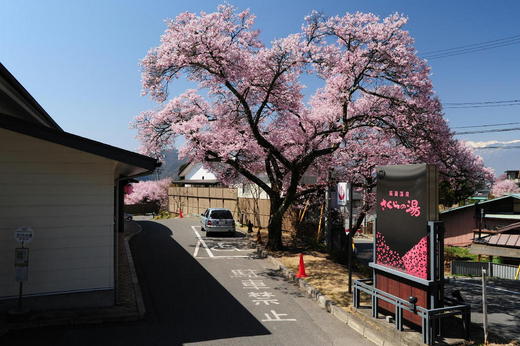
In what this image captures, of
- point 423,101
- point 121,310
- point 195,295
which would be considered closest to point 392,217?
point 195,295

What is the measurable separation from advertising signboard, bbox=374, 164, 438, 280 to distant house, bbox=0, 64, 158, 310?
18.2 feet

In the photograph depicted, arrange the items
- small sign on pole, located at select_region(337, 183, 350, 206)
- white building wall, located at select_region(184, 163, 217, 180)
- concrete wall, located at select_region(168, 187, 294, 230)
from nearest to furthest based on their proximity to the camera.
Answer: small sign on pole, located at select_region(337, 183, 350, 206) < concrete wall, located at select_region(168, 187, 294, 230) < white building wall, located at select_region(184, 163, 217, 180)

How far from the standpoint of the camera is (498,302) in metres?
11.3

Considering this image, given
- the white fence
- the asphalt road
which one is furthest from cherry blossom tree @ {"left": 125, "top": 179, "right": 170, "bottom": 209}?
the white fence

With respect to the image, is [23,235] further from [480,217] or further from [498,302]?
[480,217]

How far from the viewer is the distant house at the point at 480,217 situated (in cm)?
2570

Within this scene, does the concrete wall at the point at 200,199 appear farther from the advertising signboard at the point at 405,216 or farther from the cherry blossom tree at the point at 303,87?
the advertising signboard at the point at 405,216

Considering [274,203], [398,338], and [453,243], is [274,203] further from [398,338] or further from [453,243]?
[453,243]

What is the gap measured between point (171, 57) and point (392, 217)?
10.1 metres

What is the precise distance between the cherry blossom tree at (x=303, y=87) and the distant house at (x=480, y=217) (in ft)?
38.1

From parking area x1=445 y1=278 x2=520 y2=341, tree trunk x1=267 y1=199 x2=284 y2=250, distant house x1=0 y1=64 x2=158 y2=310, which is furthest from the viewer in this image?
tree trunk x1=267 y1=199 x2=284 y2=250

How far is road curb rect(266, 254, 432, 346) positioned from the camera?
7.44 meters

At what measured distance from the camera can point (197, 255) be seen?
16922 millimetres

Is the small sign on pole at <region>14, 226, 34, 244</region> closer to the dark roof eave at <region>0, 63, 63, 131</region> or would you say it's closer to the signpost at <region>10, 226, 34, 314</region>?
the signpost at <region>10, 226, 34, 314</region>
